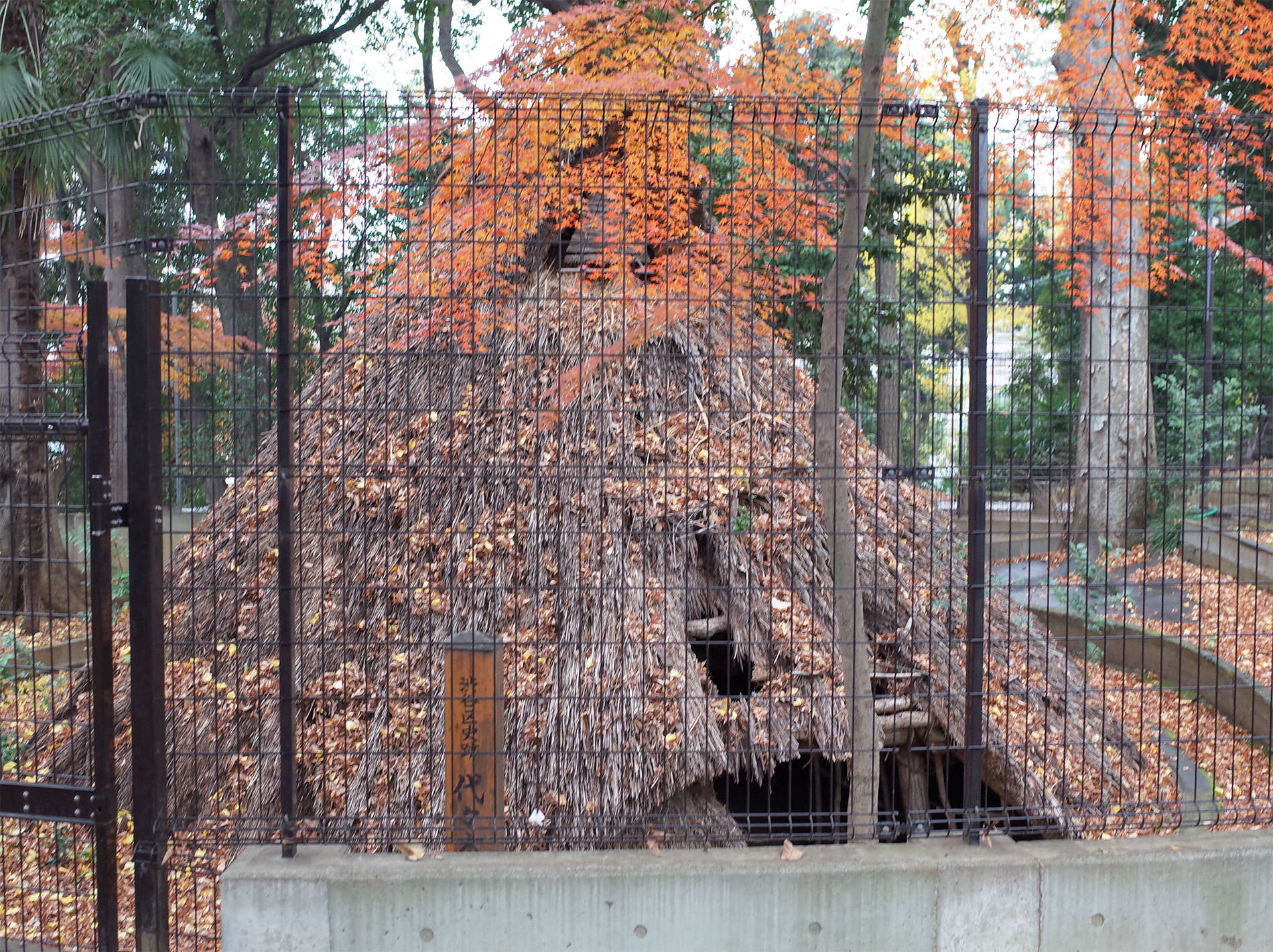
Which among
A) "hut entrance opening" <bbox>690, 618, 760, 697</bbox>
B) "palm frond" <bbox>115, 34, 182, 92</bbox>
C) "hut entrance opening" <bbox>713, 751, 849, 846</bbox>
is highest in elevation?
"palm frond" <bbox>115, 34, 182, 92</bbox>

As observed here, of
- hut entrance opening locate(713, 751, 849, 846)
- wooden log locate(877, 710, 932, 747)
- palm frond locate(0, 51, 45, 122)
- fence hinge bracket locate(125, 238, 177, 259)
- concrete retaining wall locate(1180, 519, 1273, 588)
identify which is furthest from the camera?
concrete retaining wall locate(1180, 519, 1273, 588)

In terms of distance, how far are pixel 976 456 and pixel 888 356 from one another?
1.79ft

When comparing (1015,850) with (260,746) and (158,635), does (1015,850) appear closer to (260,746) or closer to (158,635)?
(158,635)

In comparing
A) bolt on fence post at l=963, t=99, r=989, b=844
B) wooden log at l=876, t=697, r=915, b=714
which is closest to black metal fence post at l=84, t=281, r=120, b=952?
bolt on fence post at l=963, t=99, r=989, b=844

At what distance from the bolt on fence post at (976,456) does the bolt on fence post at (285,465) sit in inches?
102

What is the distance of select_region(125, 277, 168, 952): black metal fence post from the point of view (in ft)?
11.9

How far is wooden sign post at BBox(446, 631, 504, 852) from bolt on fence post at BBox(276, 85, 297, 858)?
0.59 m

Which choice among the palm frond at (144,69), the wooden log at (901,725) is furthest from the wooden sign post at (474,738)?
the palm frond at (144,69)

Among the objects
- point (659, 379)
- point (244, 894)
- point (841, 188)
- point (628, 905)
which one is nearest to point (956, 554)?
point (659, 379)

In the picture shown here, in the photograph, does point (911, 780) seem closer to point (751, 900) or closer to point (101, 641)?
point (751, 900)

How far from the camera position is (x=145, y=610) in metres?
3.64

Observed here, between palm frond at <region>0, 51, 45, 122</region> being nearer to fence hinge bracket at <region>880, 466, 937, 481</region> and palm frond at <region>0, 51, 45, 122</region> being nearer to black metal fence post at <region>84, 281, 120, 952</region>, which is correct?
black metal fence post at <region>84, 281, 120, 952</region>

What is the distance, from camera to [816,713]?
548cm

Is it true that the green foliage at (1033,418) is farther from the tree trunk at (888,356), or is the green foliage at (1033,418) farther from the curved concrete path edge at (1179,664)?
the curved concrete path edge at (1179,664)
